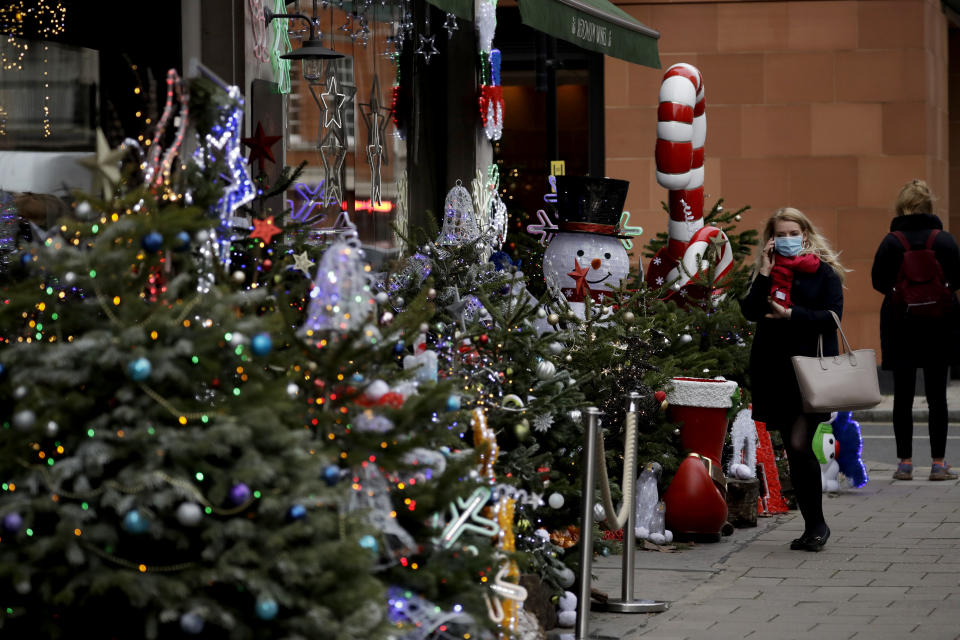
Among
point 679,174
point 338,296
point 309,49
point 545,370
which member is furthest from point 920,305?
point 338,296

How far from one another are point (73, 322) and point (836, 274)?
495 centimetres

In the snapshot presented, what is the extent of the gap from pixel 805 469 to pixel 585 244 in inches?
78.0

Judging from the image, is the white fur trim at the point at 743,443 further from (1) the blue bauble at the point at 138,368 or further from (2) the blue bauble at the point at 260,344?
(1) the blue bauble at the point at 138,368

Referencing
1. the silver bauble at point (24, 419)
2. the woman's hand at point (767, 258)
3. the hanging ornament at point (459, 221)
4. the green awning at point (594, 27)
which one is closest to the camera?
the silver bauble at point (24, 419)

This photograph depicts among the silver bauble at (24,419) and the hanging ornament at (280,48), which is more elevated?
the hanging ornament at (280,48)

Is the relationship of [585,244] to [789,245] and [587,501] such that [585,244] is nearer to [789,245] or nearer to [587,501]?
[789,245]

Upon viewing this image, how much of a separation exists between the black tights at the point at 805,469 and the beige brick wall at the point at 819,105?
34.4 feet

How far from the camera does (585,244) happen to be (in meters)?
8.82

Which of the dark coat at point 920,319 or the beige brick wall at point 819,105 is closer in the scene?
the dark coat at point 920,319

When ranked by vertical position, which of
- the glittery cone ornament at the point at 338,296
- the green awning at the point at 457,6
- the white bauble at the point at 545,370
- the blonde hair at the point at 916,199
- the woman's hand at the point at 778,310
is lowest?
the white bauble at the point at 545,370

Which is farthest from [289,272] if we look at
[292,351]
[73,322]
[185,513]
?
[185,513]

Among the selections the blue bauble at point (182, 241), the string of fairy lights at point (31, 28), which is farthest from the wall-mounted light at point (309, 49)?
the blue bauble at point (182, 241)

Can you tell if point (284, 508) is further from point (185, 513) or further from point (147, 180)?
point (147, 180)

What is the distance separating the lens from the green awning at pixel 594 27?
9.11 meters
